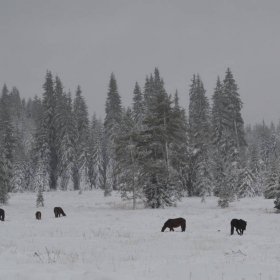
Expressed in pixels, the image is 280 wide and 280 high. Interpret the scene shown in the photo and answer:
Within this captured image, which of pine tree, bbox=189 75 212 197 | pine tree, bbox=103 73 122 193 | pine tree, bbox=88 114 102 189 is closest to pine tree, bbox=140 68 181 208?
pine tree, bbox=189 75 212 197

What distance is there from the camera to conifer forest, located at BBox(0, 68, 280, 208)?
30844 millimetres

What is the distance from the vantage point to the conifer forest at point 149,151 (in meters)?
30.8

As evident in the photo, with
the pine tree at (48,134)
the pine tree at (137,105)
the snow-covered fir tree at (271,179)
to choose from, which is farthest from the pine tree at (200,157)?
the pine tree at (48,134)

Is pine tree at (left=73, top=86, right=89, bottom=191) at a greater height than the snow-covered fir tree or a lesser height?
greater

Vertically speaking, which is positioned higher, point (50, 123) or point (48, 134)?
point (50, 123)

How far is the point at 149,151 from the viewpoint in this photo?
30.3m

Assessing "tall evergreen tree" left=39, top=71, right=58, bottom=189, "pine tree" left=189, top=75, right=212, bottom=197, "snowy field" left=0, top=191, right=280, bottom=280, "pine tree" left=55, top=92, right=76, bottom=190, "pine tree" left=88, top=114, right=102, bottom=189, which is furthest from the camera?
"pine tree" left=88, top=114, right=102, bottom=189

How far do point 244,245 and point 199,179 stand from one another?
32.7 meters

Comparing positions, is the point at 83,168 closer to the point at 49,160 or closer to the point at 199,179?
the point at 49,160

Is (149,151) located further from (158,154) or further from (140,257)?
(140,257)

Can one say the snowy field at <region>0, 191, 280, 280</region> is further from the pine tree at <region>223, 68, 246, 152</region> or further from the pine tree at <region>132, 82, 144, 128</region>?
the pine tree at <region>132, 82, 144, 128</region>

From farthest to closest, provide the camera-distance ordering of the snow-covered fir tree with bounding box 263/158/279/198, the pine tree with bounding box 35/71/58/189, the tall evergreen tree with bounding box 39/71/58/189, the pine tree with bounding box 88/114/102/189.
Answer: the pine tree with bounding box 88/114/102/189 → the tall evergreen tree with bounding box 39/71/58/189 → the pine tree with bounding box 35/71/58/189 → the snow-covered fir tree with bounding box 263/158/279/198

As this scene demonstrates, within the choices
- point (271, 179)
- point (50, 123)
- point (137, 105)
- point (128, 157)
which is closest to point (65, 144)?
point (50, 123)

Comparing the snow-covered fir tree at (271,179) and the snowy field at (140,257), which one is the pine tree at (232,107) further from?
the snowy field at (140,257)
